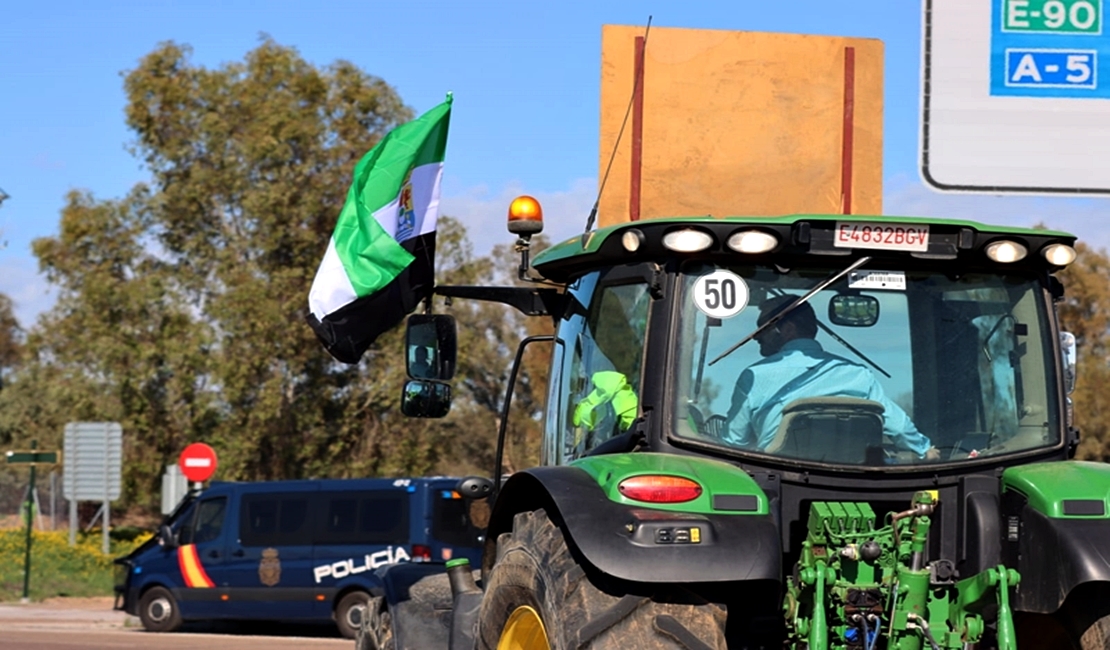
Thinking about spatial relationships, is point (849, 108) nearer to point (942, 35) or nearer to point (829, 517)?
point (942, 35)

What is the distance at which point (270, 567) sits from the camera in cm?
2050

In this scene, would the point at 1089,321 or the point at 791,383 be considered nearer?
the point at 791,383

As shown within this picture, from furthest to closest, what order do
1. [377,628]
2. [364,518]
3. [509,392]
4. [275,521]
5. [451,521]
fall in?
[275,521]
[364,518]
[451,521]
[377,628]
[509,392]

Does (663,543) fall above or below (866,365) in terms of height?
below

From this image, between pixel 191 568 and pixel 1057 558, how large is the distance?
57.3 ft

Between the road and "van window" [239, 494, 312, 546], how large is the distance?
117cm

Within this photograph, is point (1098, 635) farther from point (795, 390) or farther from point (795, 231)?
point (795, 231)

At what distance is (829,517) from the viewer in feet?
17.0

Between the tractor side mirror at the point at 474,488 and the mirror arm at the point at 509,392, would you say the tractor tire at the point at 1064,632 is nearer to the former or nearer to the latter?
the mirror arm at the point at 509,392

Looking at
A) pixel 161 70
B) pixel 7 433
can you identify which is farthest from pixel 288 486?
pixel 7 433

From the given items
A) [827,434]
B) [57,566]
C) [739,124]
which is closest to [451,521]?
[739,124]

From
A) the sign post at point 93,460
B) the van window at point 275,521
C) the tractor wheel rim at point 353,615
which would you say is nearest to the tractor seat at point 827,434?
the tractor wheel rim at point 353,615

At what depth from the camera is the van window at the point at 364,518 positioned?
65.3ft

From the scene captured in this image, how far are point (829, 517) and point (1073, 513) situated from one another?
729 millimetres
